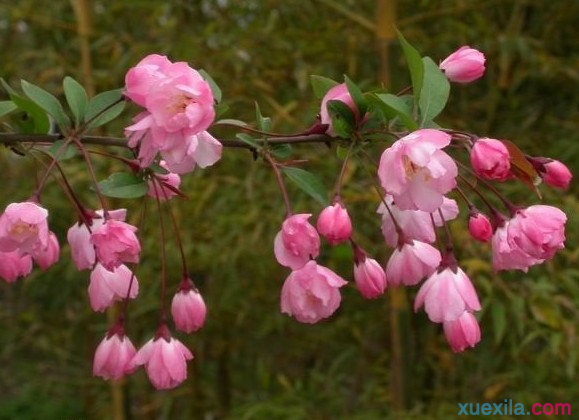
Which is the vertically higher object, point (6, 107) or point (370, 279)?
point (6, 107)

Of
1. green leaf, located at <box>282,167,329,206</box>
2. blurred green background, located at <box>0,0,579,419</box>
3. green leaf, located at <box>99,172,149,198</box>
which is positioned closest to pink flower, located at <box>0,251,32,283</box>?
green leaf, located at <box>99,172,149,198</box>

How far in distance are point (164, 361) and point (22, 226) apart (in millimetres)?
167

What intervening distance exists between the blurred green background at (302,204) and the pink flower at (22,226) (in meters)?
1.04

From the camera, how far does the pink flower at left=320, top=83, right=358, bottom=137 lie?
27.0 inches

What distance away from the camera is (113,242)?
Answer: 66cm

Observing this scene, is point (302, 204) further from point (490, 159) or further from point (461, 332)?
point (490, 159)

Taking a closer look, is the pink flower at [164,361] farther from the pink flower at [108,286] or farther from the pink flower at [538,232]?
the pink flower at [538,232]

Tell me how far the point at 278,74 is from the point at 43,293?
78 centimetres

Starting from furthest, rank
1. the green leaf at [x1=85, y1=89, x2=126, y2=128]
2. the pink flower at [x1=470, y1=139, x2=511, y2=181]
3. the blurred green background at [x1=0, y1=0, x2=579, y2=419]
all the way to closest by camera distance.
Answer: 1. the blurred green background at [x1=0, y1=0, x2=579, y2=419]
2. the green leaf at [x1=85, y1=89, x2=126, y2=128]
3. the pink flower at [x1=470, y1=139, x2=511, y2=181]

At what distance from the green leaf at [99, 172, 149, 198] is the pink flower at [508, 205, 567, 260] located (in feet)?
0.87

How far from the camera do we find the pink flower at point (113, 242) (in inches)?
25.8

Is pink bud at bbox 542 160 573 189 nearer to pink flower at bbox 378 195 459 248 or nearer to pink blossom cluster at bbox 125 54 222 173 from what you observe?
pink flower at bbox 378 195 459 248

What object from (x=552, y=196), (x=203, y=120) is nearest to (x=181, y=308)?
(x=203, y=120)

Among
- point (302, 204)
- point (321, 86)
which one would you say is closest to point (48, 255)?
point (321, 86)
